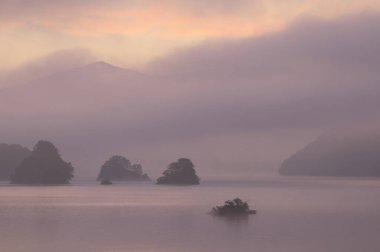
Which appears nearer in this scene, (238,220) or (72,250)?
(72,250)

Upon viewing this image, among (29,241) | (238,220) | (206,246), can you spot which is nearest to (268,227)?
(238,220)

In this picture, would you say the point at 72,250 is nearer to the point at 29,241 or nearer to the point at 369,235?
the point at 29,241

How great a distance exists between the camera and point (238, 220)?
106m

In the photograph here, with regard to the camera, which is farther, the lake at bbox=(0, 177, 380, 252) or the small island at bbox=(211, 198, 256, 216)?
the small island at bbox=(211, 198, 256, 216)

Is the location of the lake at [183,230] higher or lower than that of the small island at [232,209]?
lower

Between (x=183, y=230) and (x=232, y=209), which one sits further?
(x=232, y=209)

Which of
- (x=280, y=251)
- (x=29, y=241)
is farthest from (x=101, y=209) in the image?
(x=280, y=251)

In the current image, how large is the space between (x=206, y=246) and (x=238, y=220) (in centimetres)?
3328

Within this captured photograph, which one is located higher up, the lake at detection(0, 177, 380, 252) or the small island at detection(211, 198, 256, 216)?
the small island at detection(211, 198, 256, 216)

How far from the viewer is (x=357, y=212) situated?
126m

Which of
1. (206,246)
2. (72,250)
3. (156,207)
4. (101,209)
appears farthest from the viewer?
(156,207)

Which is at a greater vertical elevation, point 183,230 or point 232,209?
point 232,209

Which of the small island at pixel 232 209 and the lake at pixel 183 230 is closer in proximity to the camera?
the lake at pixel 183 230

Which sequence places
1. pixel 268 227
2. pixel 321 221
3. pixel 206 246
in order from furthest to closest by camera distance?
pixel 321 221, pixel 268 227, pixel 206 246
